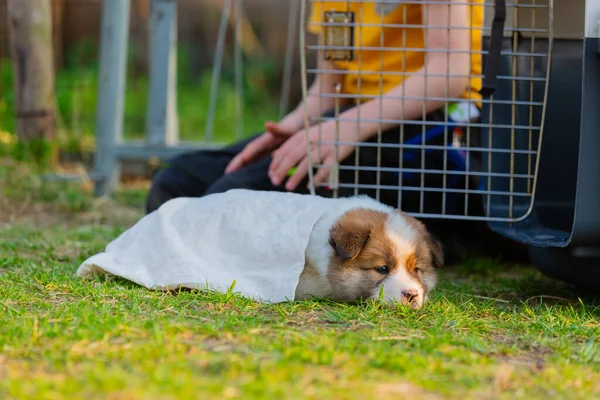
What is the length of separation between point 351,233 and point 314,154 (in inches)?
33.3

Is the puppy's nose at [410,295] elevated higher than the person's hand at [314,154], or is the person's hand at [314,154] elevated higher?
the person's hand at [314,154]

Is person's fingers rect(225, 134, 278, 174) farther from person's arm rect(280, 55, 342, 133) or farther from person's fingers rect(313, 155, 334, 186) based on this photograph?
person's fingers rect(313, 155, 334, 186)

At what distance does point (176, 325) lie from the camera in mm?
2512

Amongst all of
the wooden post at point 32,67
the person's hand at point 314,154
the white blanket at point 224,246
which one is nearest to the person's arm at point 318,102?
the person's hand at point 314,154

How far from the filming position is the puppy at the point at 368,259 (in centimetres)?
309

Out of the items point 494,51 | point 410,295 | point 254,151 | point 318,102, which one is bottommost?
point 410,295

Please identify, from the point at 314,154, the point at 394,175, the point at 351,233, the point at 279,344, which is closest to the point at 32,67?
the point at 314,154

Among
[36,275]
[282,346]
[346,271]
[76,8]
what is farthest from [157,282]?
[76,8]

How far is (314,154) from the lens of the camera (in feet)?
12.7

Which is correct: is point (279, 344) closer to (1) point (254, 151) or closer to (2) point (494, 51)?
(2) point (494, 51)

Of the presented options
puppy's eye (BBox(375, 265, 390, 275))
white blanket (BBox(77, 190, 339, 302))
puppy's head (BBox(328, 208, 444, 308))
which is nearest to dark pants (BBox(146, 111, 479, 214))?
white blanket (BBox(77, 190, 339, 302))

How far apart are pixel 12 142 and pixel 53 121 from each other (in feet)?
1.09

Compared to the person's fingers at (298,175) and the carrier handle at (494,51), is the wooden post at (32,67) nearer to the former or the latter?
the person's fingers at (298,175)

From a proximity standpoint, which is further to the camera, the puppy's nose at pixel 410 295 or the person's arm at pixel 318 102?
the person's arm at pixel 318 102
